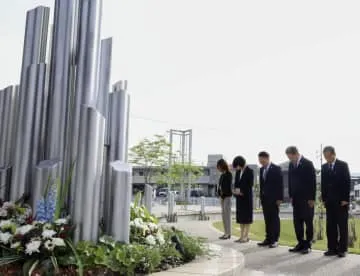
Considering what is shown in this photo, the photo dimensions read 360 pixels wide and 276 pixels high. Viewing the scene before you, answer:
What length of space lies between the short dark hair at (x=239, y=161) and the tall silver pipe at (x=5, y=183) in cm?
427

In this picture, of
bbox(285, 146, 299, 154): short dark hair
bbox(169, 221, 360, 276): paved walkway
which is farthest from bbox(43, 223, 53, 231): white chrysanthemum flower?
bbox(285, 146, 299, 154): short dark hair

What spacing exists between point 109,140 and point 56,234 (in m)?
1.53

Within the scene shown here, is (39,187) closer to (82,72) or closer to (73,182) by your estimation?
(73,182)

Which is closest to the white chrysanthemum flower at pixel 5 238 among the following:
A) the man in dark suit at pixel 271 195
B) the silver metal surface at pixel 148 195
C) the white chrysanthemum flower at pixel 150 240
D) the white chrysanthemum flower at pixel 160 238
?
the white chrysanthemum flower at pixel 150 240

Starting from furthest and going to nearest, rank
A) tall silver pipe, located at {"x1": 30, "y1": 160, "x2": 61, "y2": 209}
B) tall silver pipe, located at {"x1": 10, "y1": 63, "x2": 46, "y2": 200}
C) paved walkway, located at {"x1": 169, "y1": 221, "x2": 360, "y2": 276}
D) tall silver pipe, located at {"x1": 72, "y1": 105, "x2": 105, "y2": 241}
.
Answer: paved walkway, located at {"x1": 169, "y1": 221, "x2": 360, "y2": 276}, tall silver pipe, located at {"x1": 10, "y1": 63, "x2": 46, "y2": 200}, tall silver pipe, located at {"x1": 30, "y1": 160, "x2": 61, "y2": 209}, tall silver pipe, located at {"x1": 72, "y1": 105, "x2": 105, "y2": 241}

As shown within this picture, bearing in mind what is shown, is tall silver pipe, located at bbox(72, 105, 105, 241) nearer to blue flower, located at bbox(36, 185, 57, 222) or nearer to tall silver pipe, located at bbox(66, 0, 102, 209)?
blue flower, located at bbox(36, 185, 57, 222)

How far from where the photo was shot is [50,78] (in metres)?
5.21

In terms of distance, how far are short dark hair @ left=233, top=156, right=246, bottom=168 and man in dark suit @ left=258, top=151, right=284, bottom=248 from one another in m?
0.40

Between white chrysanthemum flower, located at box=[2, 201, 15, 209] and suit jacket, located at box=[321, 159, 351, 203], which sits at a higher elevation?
suit jacket, located at box=[321, 159, 351, 203]

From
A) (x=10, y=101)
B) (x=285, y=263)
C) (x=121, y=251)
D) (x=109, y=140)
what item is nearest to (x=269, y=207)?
(x=285, y=263)

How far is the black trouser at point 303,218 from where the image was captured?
684cm

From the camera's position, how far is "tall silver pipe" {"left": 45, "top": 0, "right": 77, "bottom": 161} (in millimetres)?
4969

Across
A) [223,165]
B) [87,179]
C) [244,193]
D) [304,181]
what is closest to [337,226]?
[304,181]

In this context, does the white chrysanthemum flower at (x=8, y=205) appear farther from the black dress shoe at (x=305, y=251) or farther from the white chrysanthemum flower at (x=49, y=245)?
the black dress shoe at (x=305, y=251)
